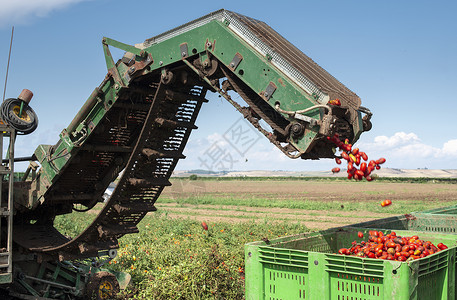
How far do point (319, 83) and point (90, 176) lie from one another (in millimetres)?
3995

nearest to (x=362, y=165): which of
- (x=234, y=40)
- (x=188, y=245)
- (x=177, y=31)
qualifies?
(x=234, y=40)

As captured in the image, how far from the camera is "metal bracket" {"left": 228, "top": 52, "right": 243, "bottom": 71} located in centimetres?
457

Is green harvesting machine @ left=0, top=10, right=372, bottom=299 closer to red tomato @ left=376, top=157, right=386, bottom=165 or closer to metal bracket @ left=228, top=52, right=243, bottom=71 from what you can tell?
metal bracket @ left=228, top=52, right=243, bottom=71

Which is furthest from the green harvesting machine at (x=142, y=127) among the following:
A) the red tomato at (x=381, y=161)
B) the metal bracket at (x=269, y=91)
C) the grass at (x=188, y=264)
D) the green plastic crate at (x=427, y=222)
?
the green plastic crate at (x=427, y=222)

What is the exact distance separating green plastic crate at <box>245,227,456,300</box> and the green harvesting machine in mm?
936

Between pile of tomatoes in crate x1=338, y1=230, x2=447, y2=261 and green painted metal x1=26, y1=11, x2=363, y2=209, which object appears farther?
green painted metal x1=26, y1=11, x2=363, y2=209

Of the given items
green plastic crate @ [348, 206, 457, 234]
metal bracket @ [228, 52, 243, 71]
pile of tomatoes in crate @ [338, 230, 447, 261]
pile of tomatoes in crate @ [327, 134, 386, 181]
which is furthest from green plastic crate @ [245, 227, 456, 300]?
green plastic crate @ [348, 206, 457, 234]

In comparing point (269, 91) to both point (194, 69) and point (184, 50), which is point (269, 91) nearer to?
point (194, 69)

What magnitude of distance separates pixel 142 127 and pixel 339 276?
374cm

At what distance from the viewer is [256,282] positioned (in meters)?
3.93

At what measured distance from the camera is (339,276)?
3.55 metres

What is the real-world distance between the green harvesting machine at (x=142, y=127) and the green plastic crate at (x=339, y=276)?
94 centimetres

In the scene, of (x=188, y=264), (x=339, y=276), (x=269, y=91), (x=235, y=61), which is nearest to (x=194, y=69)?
(x=235, y=61)

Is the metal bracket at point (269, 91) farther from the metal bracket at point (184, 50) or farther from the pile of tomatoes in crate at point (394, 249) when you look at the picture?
the pile of tomatoes in crate at point (394, 249)
